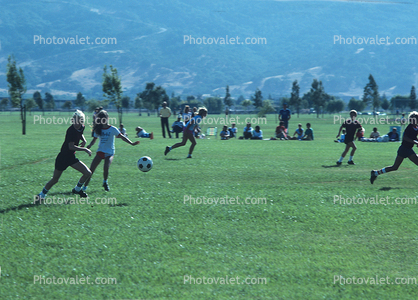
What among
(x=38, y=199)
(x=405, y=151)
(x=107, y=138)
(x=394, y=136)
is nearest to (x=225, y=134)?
(x=394, y=136)

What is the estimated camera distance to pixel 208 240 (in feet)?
24.0

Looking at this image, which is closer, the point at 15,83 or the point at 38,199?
the point at 38,199

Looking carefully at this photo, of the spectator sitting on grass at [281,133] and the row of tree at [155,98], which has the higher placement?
the row of tree at [155,98]

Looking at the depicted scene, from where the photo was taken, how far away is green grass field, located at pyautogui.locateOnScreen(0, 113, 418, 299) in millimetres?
5535

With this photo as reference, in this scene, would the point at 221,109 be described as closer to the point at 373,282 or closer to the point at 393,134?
the point at 393,134

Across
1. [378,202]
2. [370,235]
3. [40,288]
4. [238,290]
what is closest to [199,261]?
[238,290]

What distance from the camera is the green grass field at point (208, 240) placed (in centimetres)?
554

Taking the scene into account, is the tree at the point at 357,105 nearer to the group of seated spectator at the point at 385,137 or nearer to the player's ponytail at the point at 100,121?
the group of seated spectator at the point at 385,137

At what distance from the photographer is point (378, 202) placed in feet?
33.5

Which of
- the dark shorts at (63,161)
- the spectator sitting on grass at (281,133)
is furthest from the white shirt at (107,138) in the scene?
the spectator sitting on grass at (281,133)

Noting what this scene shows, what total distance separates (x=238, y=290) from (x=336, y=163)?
12609 mm

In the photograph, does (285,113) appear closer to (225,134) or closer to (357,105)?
(225,134)

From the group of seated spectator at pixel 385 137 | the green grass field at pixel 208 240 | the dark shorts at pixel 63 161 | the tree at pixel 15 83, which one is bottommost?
the green grass field at pixel 208 240

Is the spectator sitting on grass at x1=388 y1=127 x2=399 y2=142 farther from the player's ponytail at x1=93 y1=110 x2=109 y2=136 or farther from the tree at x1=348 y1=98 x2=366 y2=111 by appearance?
the tree at x1=348 y1=98 x2=366 y2=111
